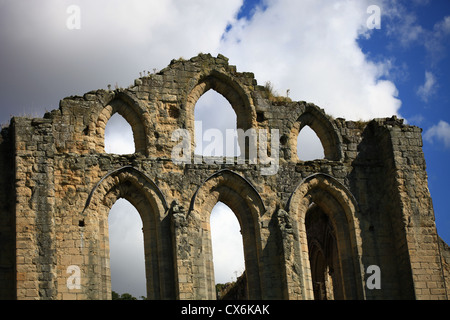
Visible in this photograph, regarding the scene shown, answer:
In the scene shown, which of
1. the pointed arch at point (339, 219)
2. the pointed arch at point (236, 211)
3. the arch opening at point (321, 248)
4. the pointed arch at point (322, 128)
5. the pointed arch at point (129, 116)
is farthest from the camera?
the arch opening at point (321, 248)

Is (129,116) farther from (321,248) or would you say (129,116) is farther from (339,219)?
(321,248)

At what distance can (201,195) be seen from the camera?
26438 mm

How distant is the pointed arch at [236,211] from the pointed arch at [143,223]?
0.86 metres

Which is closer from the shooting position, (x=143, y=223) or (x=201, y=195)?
(x=143, y=223)

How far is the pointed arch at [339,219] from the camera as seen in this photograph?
2681 cm

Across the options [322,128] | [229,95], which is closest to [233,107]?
[229,95]

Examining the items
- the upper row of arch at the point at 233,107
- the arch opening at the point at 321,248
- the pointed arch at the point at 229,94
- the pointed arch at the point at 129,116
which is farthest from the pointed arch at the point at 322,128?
the arch opening at the point at 321,248

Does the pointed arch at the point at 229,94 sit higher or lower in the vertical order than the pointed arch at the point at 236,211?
higher

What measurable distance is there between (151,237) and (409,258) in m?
6.60

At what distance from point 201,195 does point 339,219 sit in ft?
12.6

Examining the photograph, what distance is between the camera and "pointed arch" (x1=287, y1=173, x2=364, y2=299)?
2681cm

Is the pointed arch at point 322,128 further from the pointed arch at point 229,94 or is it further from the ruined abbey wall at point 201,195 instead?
the pointed arch at point 229,94

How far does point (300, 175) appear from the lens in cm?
2741
